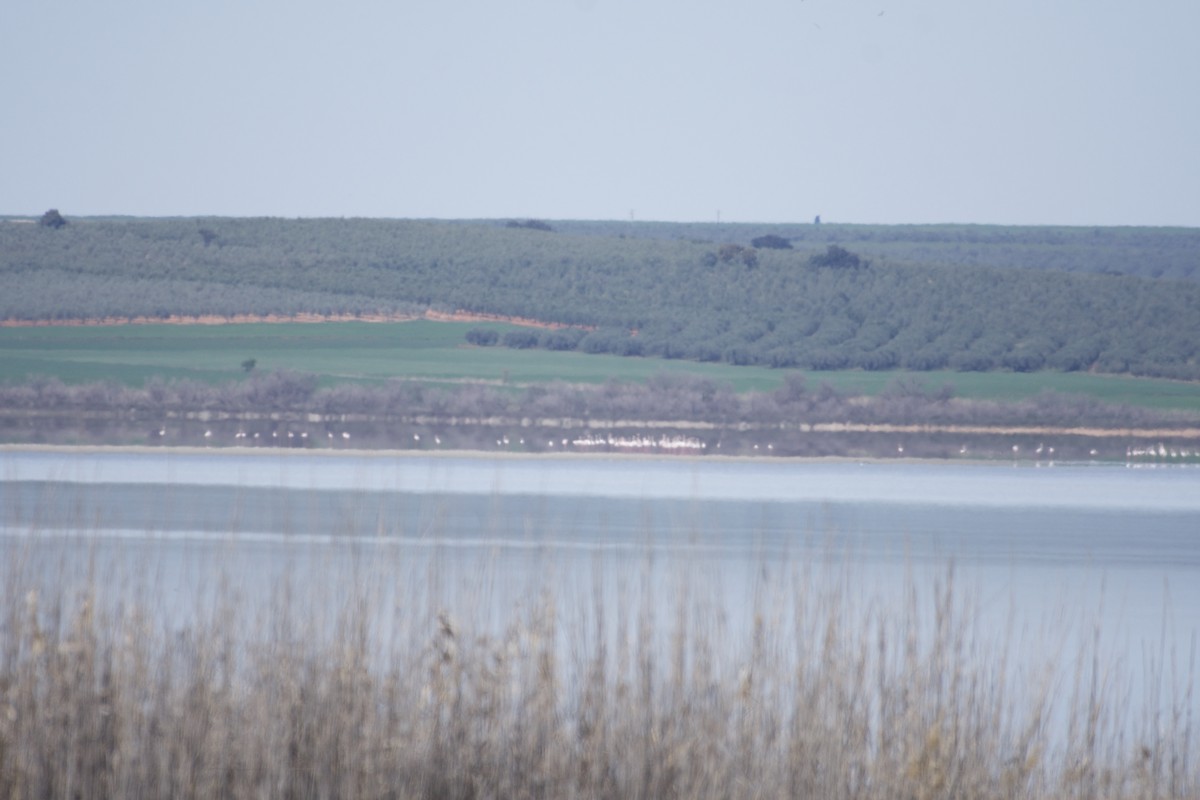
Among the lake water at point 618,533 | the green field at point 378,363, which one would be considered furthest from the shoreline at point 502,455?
the green field at point 378,363

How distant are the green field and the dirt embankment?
77 cm

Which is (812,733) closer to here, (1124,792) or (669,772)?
(669,772)

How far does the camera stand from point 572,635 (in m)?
7.46

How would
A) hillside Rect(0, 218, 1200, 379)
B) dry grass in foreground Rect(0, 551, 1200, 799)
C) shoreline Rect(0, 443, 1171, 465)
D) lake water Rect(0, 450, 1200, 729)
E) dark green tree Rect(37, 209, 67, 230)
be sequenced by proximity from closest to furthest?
dry grass in foreground Rect(0, 551, 1200, 799) → lake water Rect(0, 450, 1200, 729) → shoreline Rect(0, 443, 1171, 465) → hillside Rect(0, 218, 1200, 379) → dark green tree Rect(37, 209, 67, 230)

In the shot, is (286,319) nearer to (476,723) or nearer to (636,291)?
(636,291)

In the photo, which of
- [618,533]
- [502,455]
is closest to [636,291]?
[502,455]

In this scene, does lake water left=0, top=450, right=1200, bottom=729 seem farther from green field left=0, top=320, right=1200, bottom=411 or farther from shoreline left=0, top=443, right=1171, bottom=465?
green field left=0, top=320, right=1200, bottom=411

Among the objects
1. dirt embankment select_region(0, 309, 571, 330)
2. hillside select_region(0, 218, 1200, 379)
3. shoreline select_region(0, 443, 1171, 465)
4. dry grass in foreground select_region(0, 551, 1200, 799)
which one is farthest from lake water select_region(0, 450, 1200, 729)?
hillside select_region(0, 218, 1200, 379)

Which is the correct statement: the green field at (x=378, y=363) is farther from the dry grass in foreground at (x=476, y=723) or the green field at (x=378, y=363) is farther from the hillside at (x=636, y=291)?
the dry grass in foreground at (x=476, y=723)

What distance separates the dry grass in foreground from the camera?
6352 mm

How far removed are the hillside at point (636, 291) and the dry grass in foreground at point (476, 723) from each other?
48.7 meters

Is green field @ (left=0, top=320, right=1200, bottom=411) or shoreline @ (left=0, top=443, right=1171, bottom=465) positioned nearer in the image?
shoreline @ (left=0, top=443, right=1171, bottom=465)

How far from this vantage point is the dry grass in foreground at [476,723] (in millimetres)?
6352

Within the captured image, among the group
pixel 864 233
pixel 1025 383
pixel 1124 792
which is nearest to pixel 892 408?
pixel 1025 383
